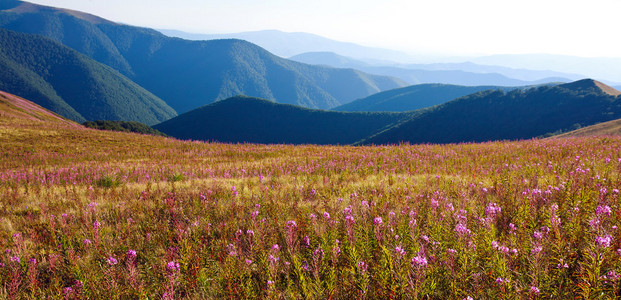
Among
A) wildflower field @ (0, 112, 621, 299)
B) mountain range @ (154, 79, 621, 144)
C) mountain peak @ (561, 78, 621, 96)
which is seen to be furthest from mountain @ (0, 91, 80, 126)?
mountain peak @ (561, 78, 621, 96)

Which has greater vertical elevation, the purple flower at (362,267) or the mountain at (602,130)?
the purple flower at (362,267)

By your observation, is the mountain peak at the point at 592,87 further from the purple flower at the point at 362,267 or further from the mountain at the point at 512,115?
the purple flower at the point at 362,267

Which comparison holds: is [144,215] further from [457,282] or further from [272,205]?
[457,282]

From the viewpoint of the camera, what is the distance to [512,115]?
137 metres

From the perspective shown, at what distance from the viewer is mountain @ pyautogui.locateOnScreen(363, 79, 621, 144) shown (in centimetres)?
11650

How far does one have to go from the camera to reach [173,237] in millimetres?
3824

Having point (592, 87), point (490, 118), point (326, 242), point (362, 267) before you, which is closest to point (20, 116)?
point (326, 242)

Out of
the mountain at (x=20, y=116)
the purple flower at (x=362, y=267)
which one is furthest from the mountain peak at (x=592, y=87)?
the mountain at (x=20, y=116)

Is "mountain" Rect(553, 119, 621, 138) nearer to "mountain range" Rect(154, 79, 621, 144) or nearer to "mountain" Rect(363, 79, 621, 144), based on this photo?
"mountain range" Rect(154, 79, 621, 144)

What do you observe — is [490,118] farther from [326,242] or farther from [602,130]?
[326,242]

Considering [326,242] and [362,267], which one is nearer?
[362,267]

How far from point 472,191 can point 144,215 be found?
5586 mm

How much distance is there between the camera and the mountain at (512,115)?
382ft

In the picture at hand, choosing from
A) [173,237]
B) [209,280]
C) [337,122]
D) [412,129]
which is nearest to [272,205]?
[173,237]
